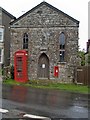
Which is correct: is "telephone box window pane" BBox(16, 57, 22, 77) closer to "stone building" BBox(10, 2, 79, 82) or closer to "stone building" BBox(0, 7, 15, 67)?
"stone building" BBox(10, 2, 79, 82)

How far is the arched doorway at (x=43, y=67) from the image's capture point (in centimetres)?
3522

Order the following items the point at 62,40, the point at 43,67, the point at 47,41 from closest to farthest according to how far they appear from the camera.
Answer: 1. the point at 62,40
2. the point at 47,41
3. the point at 43,67

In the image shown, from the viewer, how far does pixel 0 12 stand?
134 feet

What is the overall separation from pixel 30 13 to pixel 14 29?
2.28 meters

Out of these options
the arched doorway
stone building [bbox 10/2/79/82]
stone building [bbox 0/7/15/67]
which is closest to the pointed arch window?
stone building [bbox 10/2/79/82]

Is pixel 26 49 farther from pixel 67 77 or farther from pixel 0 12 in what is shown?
pixel 0 12

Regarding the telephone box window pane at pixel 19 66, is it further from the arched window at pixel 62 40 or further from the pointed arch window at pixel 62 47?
the arched window at pixel 62 40

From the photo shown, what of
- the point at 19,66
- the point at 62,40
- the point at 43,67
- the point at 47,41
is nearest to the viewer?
the point at 19,66

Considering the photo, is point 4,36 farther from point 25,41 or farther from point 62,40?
point 62,40

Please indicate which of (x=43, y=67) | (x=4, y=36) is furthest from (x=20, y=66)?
(x=4, y=36)

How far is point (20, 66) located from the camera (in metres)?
34.5

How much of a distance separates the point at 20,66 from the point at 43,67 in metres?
2.41

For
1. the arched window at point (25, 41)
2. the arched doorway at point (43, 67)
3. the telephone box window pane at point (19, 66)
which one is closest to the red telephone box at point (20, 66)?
the telephone box window pane at point (19, 66)

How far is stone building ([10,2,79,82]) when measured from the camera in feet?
113
